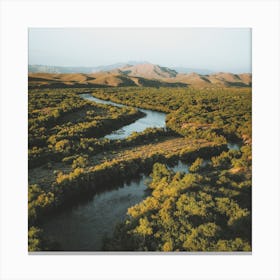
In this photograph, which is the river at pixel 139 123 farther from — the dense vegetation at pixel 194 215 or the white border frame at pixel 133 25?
the white border frame at pixel 133 25

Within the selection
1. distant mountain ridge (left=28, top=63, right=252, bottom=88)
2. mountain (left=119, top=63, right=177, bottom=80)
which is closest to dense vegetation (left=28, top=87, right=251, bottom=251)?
distant mountain ridge (left=28, top=63, right=252, bottom=88)

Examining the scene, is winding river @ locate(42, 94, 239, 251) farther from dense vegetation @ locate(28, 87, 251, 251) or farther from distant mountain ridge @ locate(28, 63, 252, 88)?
distant mountain ridge @ locate(28, 63, 252, 88)

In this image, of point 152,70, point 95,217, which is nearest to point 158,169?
point 95,217

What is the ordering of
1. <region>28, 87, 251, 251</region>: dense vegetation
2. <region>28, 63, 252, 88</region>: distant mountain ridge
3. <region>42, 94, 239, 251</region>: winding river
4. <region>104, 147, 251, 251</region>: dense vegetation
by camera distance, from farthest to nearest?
<region>28, 63, 252, 88</region>: distant mountain ridge < <region>42, 94, 239, 251</region>: winding river < <region>28, 87, 251, 251</region>: dense vegetation < <region>104, 147, 251, 251</region>: dense vegetation
